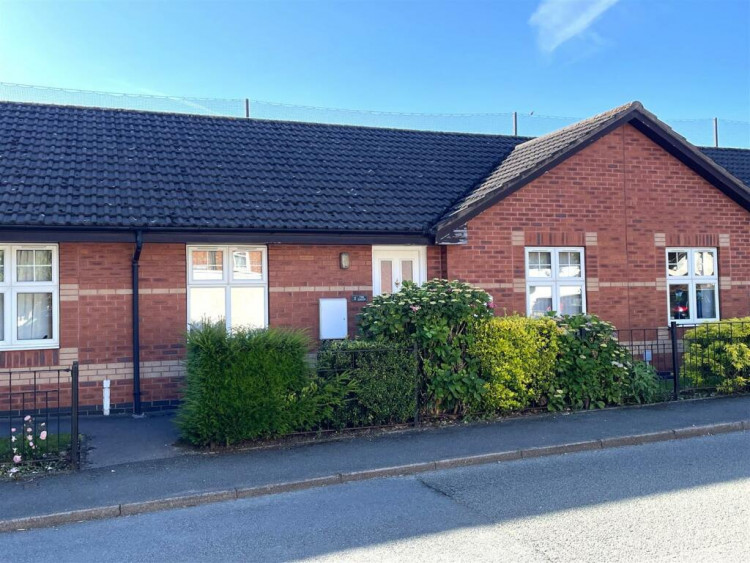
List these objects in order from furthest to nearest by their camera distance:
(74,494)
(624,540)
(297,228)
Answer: (297,228) < (74,494) < (624,540)

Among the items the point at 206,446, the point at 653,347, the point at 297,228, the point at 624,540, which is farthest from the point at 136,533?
the point at 653,347

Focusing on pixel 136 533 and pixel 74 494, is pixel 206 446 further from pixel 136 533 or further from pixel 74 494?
pixel 136 533

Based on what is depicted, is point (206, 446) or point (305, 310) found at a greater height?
point (305, 310)

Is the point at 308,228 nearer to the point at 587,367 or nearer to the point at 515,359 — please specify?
the point at 515,359

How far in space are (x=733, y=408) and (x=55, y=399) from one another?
9.84 meters

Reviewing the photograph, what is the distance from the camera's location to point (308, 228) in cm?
1020

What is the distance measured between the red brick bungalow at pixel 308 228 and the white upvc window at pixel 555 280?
0.03 metres

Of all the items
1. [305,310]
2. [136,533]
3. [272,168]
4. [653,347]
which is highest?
[272,168]

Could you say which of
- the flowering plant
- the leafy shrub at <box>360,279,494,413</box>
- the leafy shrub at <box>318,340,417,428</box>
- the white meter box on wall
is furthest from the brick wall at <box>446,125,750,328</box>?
the flowering plant

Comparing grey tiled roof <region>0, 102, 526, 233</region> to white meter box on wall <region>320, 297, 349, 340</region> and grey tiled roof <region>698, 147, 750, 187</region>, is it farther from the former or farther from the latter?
grey tiled roof <region>698, 147, 750, 187</region>

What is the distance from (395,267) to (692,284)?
19.7 feet

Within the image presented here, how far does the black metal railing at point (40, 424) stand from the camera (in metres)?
6.85

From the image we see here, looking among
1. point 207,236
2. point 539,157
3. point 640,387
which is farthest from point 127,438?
point 539,157

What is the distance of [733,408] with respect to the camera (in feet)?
30.8
